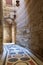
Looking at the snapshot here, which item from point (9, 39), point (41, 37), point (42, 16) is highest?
point (42, 16)

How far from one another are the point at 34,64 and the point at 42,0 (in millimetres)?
1959

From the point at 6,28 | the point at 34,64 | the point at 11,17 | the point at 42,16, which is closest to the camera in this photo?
the point at 34,64

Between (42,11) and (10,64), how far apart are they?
1865mm

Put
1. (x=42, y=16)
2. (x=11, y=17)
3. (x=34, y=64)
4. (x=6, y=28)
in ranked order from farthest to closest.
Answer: (x=6, y=28), (x=11, y=17), (x=42, y=16), (x=34, y=64)

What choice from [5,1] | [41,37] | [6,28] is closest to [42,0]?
[41,37]

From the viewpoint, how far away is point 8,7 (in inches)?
367

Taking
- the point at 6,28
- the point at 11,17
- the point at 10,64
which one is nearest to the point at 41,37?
the point at 10,64

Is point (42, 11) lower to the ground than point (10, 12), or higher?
lower

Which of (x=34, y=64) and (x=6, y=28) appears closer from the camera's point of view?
(x=34, y=64)

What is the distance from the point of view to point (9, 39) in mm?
11422

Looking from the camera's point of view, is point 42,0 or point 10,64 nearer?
point 10,64

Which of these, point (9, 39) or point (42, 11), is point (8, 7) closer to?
point (9, 39)

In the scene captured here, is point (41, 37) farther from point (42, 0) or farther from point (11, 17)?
point (11, 17)

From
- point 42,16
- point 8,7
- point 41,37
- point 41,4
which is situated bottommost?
point 41,37
